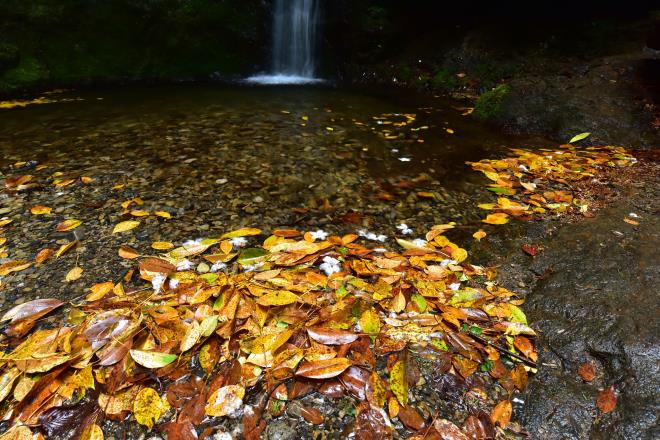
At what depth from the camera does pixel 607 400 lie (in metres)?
1.75

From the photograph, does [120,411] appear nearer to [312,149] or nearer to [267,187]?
[267,187]

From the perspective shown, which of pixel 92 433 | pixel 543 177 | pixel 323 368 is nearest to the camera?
A: pixel 92 433

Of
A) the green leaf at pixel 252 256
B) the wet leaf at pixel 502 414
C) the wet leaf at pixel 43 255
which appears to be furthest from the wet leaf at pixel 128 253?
the wet leaf at pixel 502 414

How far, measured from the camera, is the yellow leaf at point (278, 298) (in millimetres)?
2135

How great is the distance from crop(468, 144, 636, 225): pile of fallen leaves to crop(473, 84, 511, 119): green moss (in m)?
1.42

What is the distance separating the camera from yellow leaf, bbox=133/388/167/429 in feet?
5.35

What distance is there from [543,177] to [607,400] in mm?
2719

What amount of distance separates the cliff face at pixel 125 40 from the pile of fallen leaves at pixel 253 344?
750 centimetres

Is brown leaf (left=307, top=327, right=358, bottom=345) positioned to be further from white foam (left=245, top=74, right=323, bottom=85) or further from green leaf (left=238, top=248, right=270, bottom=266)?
white foam (left=245, top=74, right=323, bottom=85)

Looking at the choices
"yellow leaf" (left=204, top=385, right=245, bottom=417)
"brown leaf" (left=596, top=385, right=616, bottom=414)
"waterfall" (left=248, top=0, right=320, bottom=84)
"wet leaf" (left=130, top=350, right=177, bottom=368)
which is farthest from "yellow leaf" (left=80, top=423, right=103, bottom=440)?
"waterfall" (left=248, top=0, right=320, bottom=84)

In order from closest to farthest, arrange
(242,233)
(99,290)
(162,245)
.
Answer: (99,290), (162,245), (242,233)

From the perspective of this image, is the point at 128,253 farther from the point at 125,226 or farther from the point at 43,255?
the point at 43,255

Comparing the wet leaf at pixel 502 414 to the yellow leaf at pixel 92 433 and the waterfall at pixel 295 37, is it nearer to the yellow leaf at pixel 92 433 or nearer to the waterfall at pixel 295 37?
the yellow leaf at pixel 92 433

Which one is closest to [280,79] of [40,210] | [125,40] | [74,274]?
[125,40]
